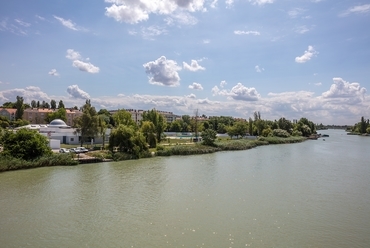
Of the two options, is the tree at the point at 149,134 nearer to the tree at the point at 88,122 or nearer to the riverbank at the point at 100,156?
the riverbank at the point at 100,156

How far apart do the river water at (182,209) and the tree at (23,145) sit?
302cm

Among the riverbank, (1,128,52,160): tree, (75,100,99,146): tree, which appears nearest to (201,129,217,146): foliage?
the riverbank

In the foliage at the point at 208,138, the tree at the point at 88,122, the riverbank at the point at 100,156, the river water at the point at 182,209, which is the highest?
the tree at the point at 88,122

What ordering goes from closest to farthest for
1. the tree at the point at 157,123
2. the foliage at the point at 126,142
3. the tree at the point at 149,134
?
the foliage at the point at 126,142 < the tree at the point at 149,134 < the tree at the point at 157,123

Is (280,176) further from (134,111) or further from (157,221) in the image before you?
(134,111)

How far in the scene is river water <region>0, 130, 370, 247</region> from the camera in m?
11.2

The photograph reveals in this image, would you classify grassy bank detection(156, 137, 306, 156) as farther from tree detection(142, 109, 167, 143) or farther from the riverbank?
tree detection(142, 109, 167, 143)

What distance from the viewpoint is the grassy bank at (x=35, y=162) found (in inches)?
980

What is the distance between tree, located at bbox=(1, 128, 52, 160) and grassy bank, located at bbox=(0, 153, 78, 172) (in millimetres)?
864

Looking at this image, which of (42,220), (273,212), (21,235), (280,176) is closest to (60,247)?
(21,235)

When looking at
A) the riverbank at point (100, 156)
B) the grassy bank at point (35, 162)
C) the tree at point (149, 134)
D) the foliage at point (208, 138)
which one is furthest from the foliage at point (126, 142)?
the foliage at point (208, 138)

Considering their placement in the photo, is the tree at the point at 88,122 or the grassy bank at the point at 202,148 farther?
the grassy bank at the point at 202,148

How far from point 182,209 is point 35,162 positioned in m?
19.0

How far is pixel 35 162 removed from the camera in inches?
1053
